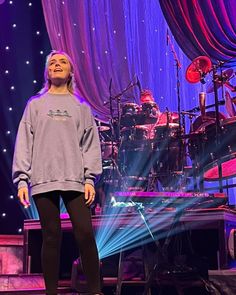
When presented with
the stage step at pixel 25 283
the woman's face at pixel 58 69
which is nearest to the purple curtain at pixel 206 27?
the stage step at pixel 25 283

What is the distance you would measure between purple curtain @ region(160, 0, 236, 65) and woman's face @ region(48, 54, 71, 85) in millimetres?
3010

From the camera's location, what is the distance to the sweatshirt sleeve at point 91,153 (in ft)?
8.27

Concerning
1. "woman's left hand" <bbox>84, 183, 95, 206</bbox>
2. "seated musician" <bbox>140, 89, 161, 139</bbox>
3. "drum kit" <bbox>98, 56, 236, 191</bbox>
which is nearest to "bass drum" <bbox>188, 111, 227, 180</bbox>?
"drum kit" <bbox>98, 56, 236, 191</bbox>

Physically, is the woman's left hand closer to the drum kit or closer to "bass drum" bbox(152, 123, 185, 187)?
the drum kit

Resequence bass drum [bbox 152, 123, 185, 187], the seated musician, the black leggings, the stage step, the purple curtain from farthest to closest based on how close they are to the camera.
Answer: the seated musician < bass drum [bbox 152, 123, 185, 187] < the purple curtain < the stage step < the black leggings

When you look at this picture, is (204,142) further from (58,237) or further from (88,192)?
(58,237)

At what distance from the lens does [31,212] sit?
5.73 metres

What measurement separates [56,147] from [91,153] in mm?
180

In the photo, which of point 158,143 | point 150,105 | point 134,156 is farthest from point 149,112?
point 134,156

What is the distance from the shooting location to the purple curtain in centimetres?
540

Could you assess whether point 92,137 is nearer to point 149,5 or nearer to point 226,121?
point 226,121

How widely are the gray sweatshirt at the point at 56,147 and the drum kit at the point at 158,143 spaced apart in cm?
269

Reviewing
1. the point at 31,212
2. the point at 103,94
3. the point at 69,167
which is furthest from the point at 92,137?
the point at 103,94

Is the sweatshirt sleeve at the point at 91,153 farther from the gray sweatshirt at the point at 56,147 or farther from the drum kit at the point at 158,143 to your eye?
the drum kit at the point at 158,143
